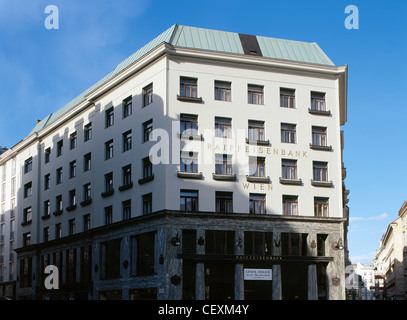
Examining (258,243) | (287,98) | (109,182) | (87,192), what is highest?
(287,98)

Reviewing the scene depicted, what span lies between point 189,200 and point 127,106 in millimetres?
12002

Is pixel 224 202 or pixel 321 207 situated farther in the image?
pixel 321 207

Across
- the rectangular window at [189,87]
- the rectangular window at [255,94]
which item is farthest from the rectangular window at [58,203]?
A: the rectangular window at [255,94]

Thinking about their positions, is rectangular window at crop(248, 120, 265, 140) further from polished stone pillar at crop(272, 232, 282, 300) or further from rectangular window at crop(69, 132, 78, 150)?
rectangular window at crop(69, 132, 78, 150)

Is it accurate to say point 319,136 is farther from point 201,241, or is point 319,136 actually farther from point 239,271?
point 201,241

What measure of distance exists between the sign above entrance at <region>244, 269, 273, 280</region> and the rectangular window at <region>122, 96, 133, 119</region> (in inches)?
682

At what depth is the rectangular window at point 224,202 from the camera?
48156 millimetres

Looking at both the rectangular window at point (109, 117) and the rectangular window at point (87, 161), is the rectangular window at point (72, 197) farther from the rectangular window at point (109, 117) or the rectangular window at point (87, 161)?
the rectangular window at point (109, 117)

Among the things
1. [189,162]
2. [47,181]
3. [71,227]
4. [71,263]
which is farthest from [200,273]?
[47,181]

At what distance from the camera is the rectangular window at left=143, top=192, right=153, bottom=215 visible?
48656 millimetres

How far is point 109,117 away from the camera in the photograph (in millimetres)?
57000

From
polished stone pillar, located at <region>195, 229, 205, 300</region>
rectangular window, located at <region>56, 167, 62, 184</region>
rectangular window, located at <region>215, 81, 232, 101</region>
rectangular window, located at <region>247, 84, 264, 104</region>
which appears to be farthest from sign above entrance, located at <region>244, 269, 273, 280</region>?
rectangular window, located at <region>56, 167, 62, 184</region>

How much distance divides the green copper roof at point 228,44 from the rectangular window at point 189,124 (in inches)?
244
